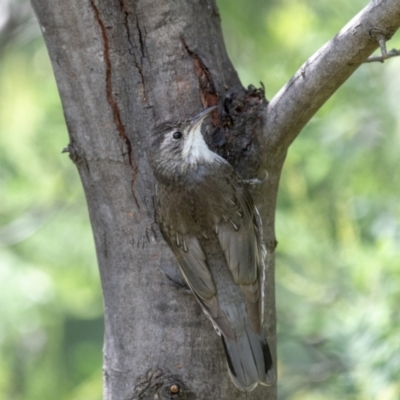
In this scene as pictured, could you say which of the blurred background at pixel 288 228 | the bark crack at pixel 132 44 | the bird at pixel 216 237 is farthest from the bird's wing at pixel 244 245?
the blurred background at pixel 288 228

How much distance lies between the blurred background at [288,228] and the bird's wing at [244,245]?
37.9 inches

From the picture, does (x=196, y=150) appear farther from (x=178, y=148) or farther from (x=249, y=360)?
(x=249, y=360)

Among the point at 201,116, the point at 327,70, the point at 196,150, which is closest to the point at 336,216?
the point at 196,150

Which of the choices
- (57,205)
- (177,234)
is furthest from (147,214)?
(57,205)

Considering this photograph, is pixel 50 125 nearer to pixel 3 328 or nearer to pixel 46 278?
pixel 46 278

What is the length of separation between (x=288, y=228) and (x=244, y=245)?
4.17 feet

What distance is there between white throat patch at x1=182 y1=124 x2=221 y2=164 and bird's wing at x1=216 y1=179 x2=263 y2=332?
138 mm

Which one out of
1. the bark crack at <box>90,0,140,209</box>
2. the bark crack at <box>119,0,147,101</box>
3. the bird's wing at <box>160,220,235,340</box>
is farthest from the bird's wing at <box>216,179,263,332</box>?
the bark crack at <box>119,0,147,101</box>

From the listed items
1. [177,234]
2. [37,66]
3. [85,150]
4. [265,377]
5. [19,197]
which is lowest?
[265,377]

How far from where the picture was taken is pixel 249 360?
234 centimetres

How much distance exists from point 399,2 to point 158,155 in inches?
39.0

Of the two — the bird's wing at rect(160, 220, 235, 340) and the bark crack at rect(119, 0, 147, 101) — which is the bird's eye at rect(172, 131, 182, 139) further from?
the bird's wing at rect(160, 220, 235, 340)

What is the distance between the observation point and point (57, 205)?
187 inches

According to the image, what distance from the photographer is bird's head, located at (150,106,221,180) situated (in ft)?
7.95
